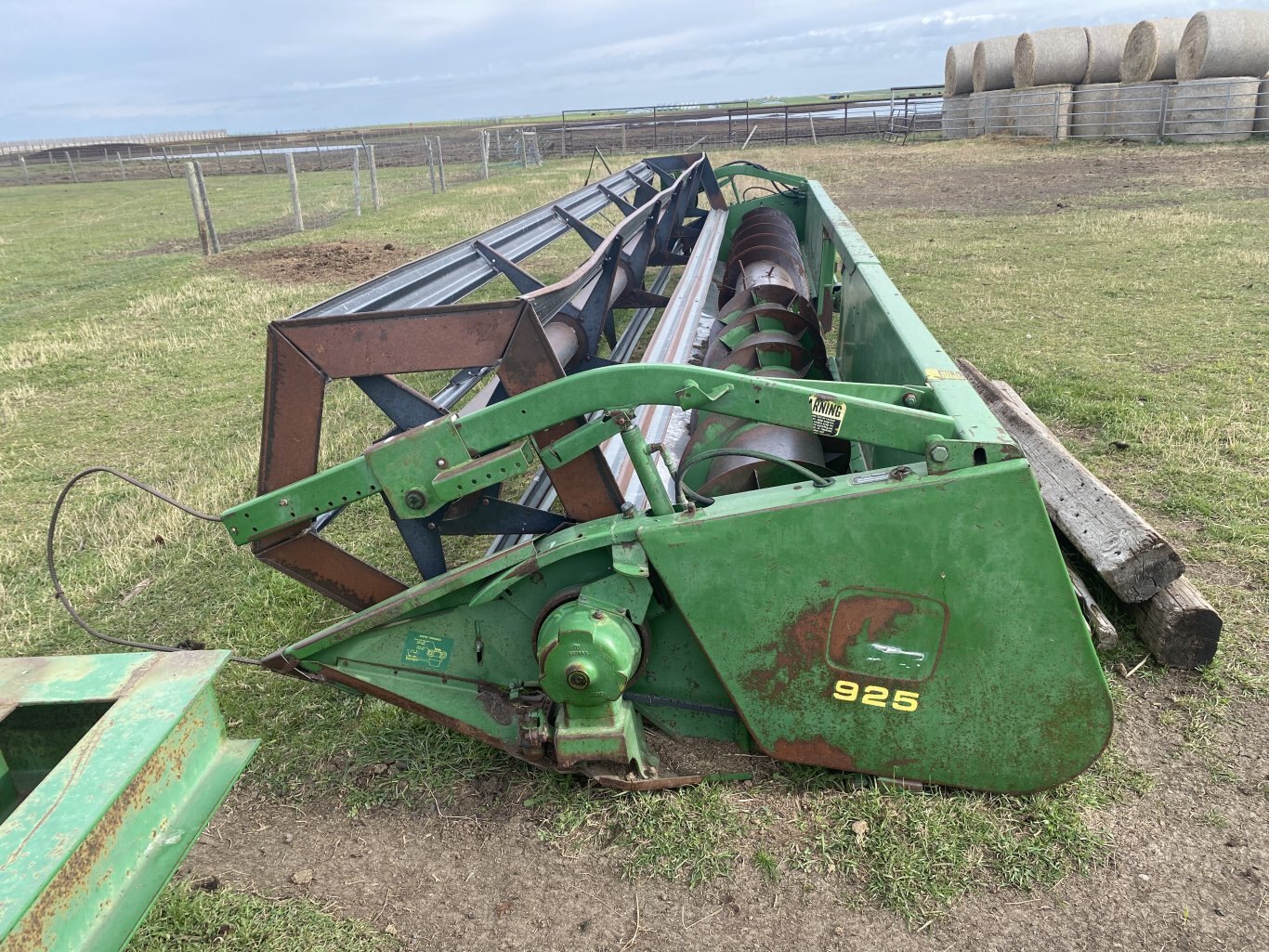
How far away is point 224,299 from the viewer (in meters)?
9.68

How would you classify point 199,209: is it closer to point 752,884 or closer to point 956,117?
point 752,884

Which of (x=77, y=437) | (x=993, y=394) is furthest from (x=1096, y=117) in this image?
(x=77, y=437)

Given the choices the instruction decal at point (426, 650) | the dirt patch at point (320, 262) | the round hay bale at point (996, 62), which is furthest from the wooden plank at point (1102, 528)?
the round hay bale at point (996, 62)

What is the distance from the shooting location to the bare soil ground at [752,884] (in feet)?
6.97

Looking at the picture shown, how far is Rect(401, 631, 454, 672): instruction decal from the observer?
2.60 m

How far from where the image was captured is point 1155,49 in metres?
18.7

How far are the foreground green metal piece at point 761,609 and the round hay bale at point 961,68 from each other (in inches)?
987

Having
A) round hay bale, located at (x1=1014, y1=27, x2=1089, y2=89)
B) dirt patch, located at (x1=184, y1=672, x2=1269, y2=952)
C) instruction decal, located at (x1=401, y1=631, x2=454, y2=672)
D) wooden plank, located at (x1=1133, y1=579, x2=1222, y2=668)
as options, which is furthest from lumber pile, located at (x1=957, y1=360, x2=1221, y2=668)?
round hay bale, located at (x1=1014, y1=27, x2=1089, y2=89)

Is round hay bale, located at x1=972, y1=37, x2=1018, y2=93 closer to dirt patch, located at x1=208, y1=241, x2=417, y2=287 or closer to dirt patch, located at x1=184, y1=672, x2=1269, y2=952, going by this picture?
dirt patch, located at x1=208, y1=241, x2=417, y2=287

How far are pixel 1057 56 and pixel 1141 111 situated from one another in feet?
8.95

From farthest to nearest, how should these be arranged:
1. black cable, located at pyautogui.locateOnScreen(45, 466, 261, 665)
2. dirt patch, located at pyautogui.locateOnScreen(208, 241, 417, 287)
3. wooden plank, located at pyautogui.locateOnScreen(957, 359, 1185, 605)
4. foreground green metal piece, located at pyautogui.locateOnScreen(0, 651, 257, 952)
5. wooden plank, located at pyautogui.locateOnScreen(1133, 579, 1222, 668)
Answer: dirt patch, located at pyautogui.locateOnScreen(208, 241, 417, 287) → wooden plank, located at pyautogui.locateOnScreen(957, 359, 1185, 605) → wooden plank, located at pyautogui.locateOnScreen(1133, 579, 1222, 668) → black cable, located at pyautogui.locateOnScreen(45, 466, 261, 665) → foreground green metal piece, located at pyautogui.locateOnScreen(0, 651, 257, 952)

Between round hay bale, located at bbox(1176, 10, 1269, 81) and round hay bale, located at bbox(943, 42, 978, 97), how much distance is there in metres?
6.75

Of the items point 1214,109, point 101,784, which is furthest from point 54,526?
point 1214,109

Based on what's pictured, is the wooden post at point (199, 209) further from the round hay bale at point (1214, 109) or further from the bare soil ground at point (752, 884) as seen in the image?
the round hay bale at point (1214, 109)
